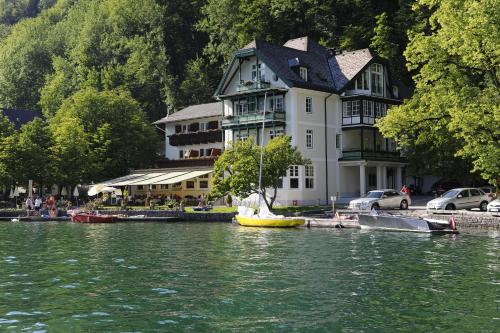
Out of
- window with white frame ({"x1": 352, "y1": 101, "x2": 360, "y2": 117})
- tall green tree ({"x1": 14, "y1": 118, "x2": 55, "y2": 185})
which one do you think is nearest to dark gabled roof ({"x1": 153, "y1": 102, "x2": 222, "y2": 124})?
window with white frame ({"x1": 352, "y1": 101, "x2": 360, "y2": 117})

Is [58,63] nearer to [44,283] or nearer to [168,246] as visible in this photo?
[168,246]

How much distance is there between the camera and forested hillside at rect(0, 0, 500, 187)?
41.8 metres

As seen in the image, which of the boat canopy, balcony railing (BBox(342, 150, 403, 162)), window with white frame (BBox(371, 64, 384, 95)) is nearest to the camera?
the boat canopy

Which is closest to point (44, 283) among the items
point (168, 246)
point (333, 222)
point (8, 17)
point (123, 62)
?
point (168, 246)

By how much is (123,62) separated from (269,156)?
229 ft

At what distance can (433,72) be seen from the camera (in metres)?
43.7

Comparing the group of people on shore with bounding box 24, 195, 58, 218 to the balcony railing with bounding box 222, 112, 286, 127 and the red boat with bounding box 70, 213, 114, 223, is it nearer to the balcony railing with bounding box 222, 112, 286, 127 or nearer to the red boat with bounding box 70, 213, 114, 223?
the red boat with bounding box 70, 213, 114, 223

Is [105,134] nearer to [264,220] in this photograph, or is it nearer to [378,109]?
[378,109]

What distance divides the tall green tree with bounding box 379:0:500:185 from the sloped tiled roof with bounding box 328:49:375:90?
18326 mm

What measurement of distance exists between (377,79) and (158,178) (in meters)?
25.9

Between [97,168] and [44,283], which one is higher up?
[97,168]

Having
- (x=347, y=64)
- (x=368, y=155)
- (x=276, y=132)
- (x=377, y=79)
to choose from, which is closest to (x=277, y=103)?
(x=276, y=132)

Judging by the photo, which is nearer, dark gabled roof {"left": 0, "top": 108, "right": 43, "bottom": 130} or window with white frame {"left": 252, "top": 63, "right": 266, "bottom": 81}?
window with white frame {"left": 252, "top": 63, "right": 266, "bottom": 81}

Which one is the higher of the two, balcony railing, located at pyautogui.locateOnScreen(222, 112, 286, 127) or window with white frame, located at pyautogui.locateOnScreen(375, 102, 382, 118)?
window with white frame, located at pyautogui.locateOnScreen(375, 102, 382, 118)
